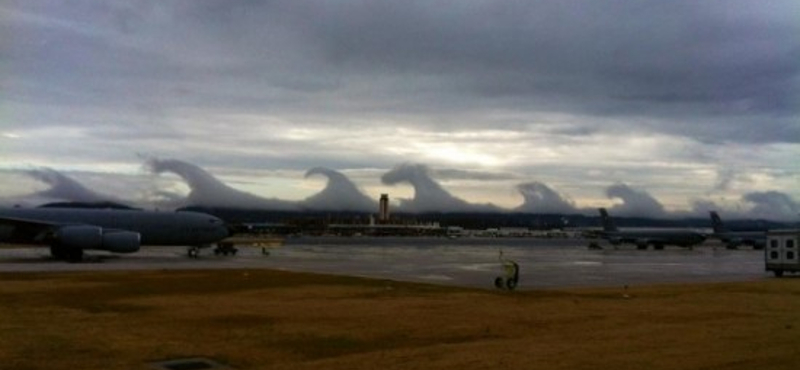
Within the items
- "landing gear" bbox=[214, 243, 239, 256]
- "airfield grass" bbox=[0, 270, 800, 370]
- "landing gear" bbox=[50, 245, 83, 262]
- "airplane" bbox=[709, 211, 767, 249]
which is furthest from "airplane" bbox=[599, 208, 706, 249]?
"airfield grass" bbox=[0, 270, 800, 370]

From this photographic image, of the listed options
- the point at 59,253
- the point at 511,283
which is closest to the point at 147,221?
the point at 59,253

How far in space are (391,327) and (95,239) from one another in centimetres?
3963

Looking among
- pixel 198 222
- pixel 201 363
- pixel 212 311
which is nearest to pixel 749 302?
pixel 212 311

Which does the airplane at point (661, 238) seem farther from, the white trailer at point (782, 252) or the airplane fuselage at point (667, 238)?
the white trailer at point (782, 252)

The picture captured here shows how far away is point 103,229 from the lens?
57.9 m

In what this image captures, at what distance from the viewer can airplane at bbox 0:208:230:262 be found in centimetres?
5347

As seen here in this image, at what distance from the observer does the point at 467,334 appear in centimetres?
1767

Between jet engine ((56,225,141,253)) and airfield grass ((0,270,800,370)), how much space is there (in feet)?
73.7

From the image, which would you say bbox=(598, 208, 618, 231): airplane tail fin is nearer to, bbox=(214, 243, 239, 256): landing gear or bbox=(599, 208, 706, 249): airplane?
bbox=(599, 208, 706, 249): airplane

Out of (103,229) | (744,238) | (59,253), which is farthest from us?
(744,238)

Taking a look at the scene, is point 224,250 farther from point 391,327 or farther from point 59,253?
point 391,327

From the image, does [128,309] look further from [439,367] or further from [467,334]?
[439,367]

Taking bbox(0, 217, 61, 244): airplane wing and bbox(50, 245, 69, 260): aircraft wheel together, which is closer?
bbox(50, 245, 69, 260): aircraft wheel

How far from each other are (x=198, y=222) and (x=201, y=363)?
165ft
